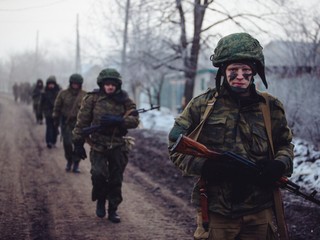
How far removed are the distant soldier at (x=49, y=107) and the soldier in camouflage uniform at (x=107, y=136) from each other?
6655mm

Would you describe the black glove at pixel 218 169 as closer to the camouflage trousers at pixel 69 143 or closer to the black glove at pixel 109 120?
the black glove at pixel 109 120

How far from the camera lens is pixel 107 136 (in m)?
5.69

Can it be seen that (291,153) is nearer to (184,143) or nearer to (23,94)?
(184,143)

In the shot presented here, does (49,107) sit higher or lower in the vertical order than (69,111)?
lower

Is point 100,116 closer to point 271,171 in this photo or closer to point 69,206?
point 69,206

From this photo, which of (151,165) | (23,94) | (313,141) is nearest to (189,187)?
(151,165)

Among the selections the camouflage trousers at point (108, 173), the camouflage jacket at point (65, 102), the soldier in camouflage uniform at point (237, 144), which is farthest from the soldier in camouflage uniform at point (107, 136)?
the camouflage jacket at point (65, 102)

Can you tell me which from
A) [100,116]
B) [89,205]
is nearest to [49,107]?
[89,205]

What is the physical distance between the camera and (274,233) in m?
2.83

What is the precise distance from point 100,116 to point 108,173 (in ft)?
2.64

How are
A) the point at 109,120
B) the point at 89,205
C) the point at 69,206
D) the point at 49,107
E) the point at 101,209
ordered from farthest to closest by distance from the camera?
the point at 49,107 → the point at 89,205 → the point at 69,206 → the point at 101,209 → the point at 109,120

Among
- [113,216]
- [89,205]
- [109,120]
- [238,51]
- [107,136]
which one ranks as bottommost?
[89,205]

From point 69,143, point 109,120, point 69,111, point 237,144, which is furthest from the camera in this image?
point 69,111

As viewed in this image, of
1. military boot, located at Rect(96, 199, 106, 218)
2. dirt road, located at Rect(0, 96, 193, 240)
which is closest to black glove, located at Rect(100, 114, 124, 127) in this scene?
military boot, located at Rect(96, 199, 106, 218)
